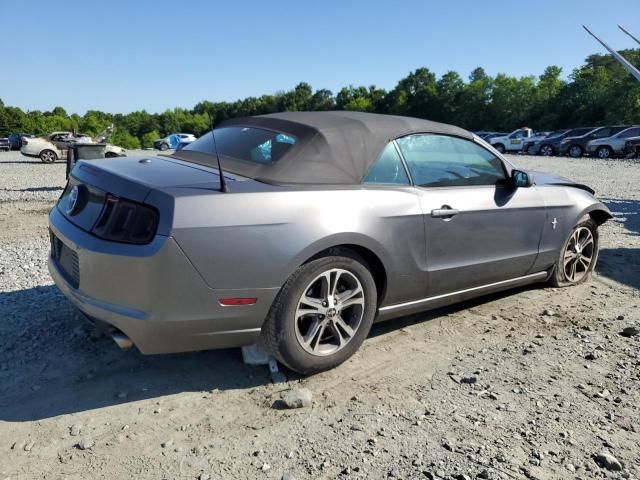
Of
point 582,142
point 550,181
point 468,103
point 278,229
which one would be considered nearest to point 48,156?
point 550,181

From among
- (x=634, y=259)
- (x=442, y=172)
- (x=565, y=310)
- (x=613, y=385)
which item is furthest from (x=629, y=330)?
(x=634, y=259)

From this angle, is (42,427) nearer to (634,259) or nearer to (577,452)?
(577,452)

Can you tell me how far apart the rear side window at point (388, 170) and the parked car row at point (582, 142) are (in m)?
26.9

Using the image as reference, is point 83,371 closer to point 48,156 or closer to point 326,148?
point 326,148

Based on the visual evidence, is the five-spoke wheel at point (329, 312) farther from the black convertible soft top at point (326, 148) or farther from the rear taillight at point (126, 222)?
the rear taillight at point (126, 222)

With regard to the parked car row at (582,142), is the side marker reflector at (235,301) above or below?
below

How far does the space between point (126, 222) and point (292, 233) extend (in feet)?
2.77

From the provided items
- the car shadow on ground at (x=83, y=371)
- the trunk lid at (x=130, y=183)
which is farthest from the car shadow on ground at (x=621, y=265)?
Result: the trunk lid at (x=130, y=183)

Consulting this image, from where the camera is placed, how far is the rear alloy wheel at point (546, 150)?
104 feet

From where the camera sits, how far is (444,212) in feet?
11.5

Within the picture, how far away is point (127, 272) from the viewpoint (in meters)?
2.59

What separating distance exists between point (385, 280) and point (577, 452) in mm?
1372

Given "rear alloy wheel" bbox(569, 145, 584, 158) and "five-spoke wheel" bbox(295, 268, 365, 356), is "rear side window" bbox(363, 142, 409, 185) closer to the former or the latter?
"five-spoke wheel" bbox(295, 268, 365, 356)

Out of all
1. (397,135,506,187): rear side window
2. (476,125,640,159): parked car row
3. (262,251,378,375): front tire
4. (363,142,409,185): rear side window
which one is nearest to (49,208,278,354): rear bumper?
(262,251,378,375): front tire
